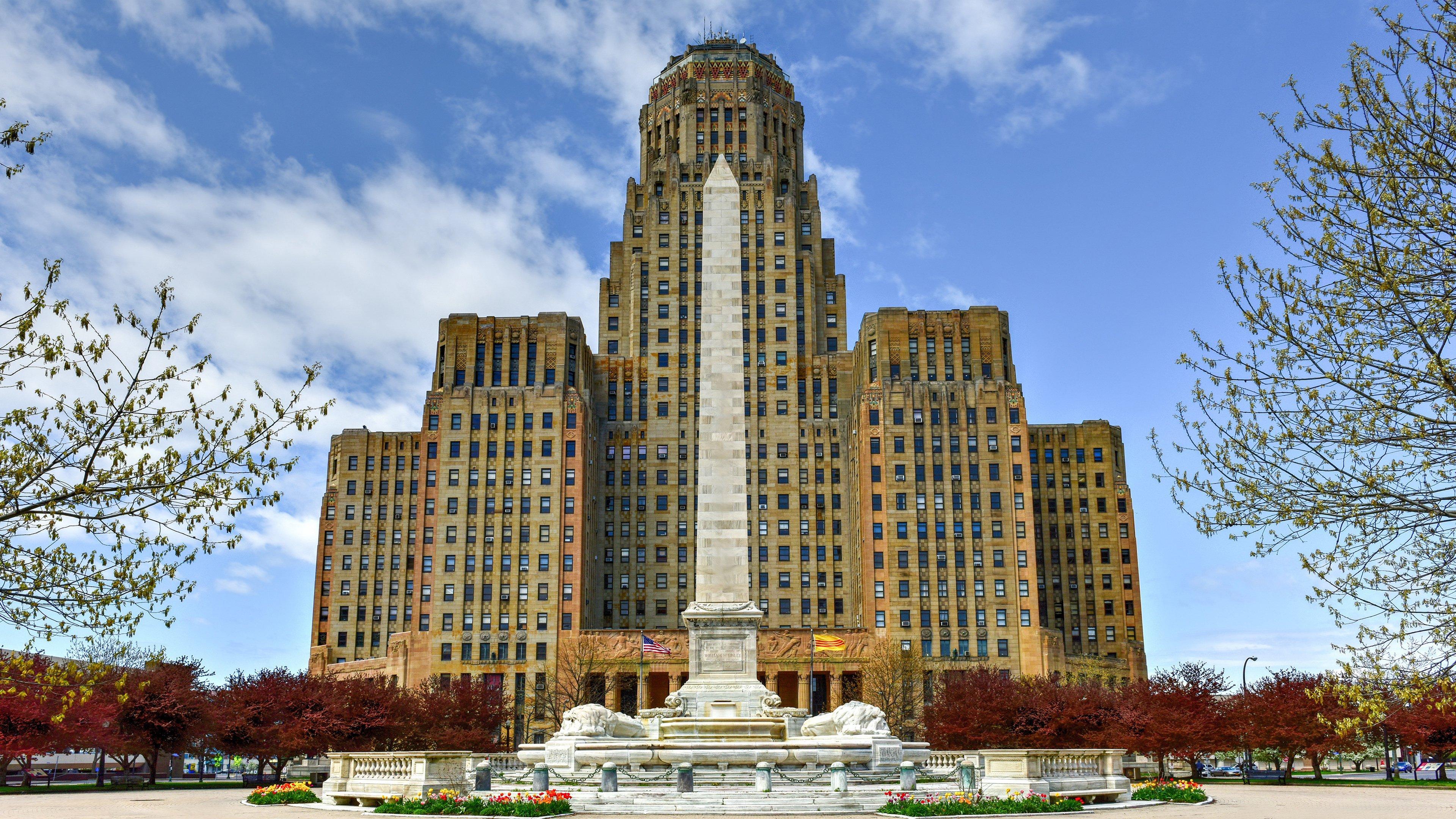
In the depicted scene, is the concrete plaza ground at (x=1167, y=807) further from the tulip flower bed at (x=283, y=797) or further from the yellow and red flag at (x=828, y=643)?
the yellow and red flag at (x=828, y=643)

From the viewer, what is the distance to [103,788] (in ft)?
176

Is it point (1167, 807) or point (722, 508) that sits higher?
point (722, 508)

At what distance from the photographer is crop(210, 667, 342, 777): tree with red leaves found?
59.6 metres

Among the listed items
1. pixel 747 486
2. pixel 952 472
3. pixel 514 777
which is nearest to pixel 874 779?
pixel 514 777

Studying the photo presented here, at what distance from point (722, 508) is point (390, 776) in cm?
1835

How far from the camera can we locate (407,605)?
424 ft

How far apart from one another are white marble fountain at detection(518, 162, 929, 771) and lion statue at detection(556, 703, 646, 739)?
38 millimetres

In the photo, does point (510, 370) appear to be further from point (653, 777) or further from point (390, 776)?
point (653, 777)

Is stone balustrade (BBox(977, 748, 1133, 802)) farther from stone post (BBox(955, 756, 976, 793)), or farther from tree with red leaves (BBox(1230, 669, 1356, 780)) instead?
tree with red leaves (BBox(1230, 669, 1356, 780))

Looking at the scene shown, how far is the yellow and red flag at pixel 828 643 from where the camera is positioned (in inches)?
3649

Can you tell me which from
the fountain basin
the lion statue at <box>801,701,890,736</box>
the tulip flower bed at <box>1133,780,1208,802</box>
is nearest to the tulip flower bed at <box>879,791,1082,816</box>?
the tulip flower bed at <box>1133,780,1208,802</box>

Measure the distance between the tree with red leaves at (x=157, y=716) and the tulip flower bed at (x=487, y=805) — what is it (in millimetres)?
33545

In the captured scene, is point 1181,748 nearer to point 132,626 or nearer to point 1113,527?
point 132,626

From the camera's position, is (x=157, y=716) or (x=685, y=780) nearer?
(x=685, y=780)
